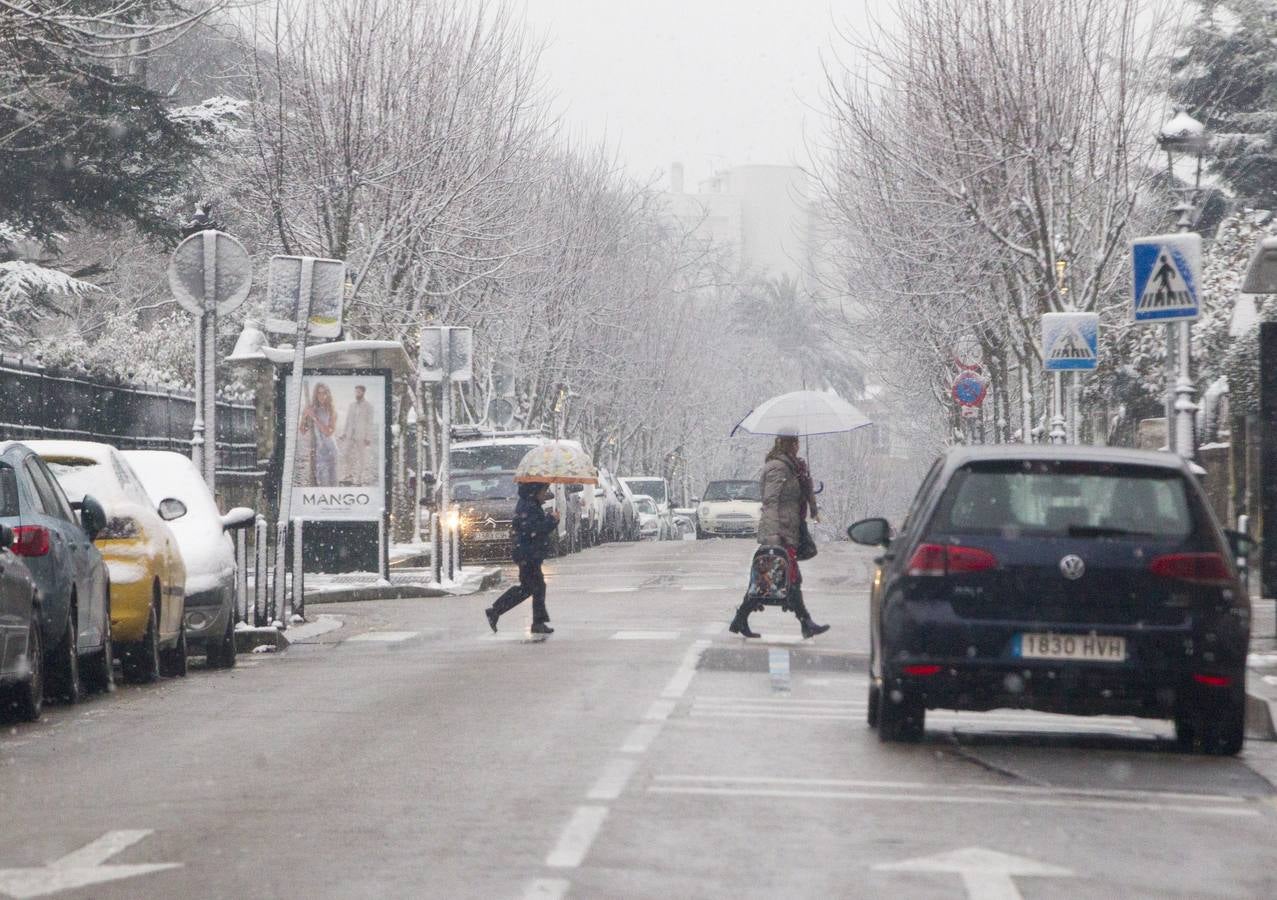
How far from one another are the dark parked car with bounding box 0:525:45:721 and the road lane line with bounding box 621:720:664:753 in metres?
3.19

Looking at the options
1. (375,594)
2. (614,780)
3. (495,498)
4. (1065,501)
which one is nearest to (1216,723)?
(1065,501)

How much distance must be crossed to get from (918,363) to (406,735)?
1833 inches

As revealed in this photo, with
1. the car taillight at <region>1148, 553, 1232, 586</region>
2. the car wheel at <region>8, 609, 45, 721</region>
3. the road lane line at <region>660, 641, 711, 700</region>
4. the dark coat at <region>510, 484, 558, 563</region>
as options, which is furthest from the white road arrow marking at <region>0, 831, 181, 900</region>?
the dark coat at <region>510, 484, 558, 563</region>

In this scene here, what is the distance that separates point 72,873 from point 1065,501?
525 centimetres

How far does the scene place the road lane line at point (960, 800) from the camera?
9172 mm

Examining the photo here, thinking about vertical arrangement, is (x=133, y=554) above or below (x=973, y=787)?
above

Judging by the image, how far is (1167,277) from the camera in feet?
57.3

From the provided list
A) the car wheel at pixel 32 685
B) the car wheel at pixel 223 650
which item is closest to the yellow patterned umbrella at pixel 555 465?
the car wheel at pixel 223 650

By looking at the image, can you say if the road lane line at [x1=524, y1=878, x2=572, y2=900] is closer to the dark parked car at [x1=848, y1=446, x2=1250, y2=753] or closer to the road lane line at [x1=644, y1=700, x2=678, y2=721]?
the dark parked car at [x1=848, y1=446, x2=1250, y2=753]

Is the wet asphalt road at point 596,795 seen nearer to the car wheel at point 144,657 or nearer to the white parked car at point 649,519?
the car wheel at point 144,657

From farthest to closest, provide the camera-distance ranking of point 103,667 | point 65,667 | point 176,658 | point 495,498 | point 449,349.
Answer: point 495,498, point 449,349, point 176,658, point 103,667, point 65,667

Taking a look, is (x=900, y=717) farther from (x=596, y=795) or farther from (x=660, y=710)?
(x=596, y=795)

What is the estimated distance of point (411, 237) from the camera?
4269cm

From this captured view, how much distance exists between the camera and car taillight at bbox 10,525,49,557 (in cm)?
1305
